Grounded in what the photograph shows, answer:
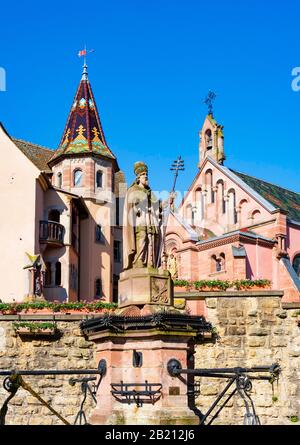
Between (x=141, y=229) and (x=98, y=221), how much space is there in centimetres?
3551

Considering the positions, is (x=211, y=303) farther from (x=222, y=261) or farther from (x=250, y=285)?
(x=222, y=261)

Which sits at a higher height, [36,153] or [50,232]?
[36,153]

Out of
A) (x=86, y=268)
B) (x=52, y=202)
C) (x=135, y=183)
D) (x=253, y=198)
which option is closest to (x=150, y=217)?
(x=135, y=183)

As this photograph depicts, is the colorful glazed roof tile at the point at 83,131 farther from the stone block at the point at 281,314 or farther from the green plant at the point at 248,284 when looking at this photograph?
the stone block at the point at 281,314

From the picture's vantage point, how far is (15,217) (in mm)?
42000

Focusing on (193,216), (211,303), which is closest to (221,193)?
(193,216)

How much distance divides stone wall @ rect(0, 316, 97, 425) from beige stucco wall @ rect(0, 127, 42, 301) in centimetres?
1436

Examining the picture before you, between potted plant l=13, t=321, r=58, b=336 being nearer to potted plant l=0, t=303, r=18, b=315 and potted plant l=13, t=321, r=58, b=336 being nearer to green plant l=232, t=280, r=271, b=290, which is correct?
potted plant l=0, t=303, r=18, b=315

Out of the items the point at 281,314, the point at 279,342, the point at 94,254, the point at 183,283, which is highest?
the point at 94,254

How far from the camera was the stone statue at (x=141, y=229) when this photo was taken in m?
13.8

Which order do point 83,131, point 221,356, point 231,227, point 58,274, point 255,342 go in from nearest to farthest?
1. point 221,356
2. point 255,342
3. point 58,274
4. point 83,131
5. point 231,227

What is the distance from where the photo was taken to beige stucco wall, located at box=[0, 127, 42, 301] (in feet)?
135
